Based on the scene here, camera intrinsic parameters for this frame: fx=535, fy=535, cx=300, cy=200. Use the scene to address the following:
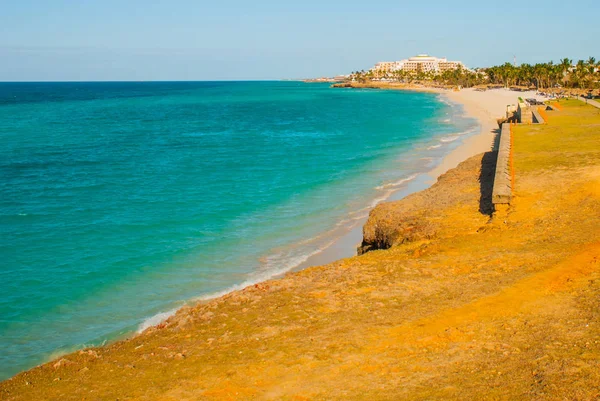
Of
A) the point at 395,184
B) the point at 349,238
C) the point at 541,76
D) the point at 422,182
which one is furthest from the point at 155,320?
the point at 541,76

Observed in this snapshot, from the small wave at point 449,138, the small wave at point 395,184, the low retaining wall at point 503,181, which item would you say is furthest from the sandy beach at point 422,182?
the low retaining wall at point 503,181

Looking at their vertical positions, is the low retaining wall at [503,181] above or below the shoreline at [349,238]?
above

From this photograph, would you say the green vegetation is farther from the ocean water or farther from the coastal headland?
the coastal headland

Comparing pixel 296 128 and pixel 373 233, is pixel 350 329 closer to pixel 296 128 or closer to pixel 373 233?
pixel 373 233

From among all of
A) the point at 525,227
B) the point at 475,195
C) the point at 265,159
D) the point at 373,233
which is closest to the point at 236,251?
the point at 373,233

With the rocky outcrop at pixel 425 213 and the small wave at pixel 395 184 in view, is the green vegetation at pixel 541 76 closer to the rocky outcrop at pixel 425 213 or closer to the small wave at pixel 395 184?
the small wave at pixel 395 184

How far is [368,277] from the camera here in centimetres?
1130

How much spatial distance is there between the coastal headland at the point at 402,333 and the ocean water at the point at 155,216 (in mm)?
4384

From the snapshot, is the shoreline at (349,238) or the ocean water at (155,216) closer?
the shoreline at (349,238)

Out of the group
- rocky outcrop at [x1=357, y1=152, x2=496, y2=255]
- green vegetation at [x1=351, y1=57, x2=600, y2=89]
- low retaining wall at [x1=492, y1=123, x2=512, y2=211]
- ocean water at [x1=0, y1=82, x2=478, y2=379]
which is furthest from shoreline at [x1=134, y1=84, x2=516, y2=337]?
green vegetation at [x1=351, y1=57, x2=600, y2=89]

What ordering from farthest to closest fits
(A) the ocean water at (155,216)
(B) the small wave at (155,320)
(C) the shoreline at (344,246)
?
(A) the ocean water at (155,216) < (C) the shoreline at (344,246) < (B) the small wave at (155,320)

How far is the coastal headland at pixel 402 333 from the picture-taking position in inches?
282

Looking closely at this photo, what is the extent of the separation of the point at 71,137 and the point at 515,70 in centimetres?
11798

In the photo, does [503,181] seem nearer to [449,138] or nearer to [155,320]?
[155,320]
